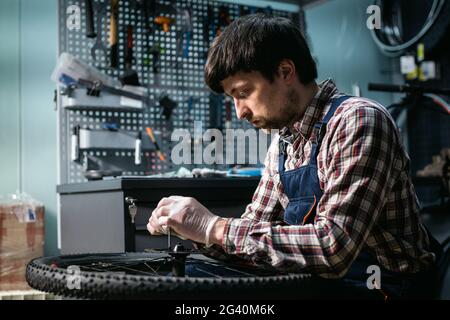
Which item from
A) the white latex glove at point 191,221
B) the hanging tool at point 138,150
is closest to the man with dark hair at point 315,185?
the white latex glove at point 191,221

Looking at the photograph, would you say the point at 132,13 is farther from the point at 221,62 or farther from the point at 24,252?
the point at 221,62

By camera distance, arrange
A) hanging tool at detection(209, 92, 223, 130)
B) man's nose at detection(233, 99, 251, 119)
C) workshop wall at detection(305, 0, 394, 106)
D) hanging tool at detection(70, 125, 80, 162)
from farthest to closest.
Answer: workshop wall at detection(305, 0, 394, 106) → hanging tool at detection(209, 92, 223, 130) → hanging tool at detection(70, 125, 80, 162) → man's nose at detection(233, 99, 251, 119)

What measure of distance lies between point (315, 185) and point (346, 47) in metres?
3.26

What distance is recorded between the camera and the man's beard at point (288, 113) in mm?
1194

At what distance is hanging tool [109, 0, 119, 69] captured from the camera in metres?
2.62

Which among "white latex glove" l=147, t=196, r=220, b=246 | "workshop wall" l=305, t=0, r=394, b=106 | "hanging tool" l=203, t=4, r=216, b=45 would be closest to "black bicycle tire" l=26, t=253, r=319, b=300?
"white latex glove" l=147, t=196, r=220, b=246

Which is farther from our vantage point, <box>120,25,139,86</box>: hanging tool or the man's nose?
<box>120,25,139,86</box>: hanging tool

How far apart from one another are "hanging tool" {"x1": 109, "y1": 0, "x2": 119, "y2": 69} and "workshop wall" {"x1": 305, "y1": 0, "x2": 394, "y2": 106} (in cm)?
173

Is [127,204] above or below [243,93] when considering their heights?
below

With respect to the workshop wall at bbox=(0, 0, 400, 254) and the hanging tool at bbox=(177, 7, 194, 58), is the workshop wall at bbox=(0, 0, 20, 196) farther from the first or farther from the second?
the hanging tool at bbox=(177, 7, 194, 58)

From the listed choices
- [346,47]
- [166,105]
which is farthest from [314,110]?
[346,47]

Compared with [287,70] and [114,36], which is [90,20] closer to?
[114,36]

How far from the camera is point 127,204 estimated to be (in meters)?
1.85
